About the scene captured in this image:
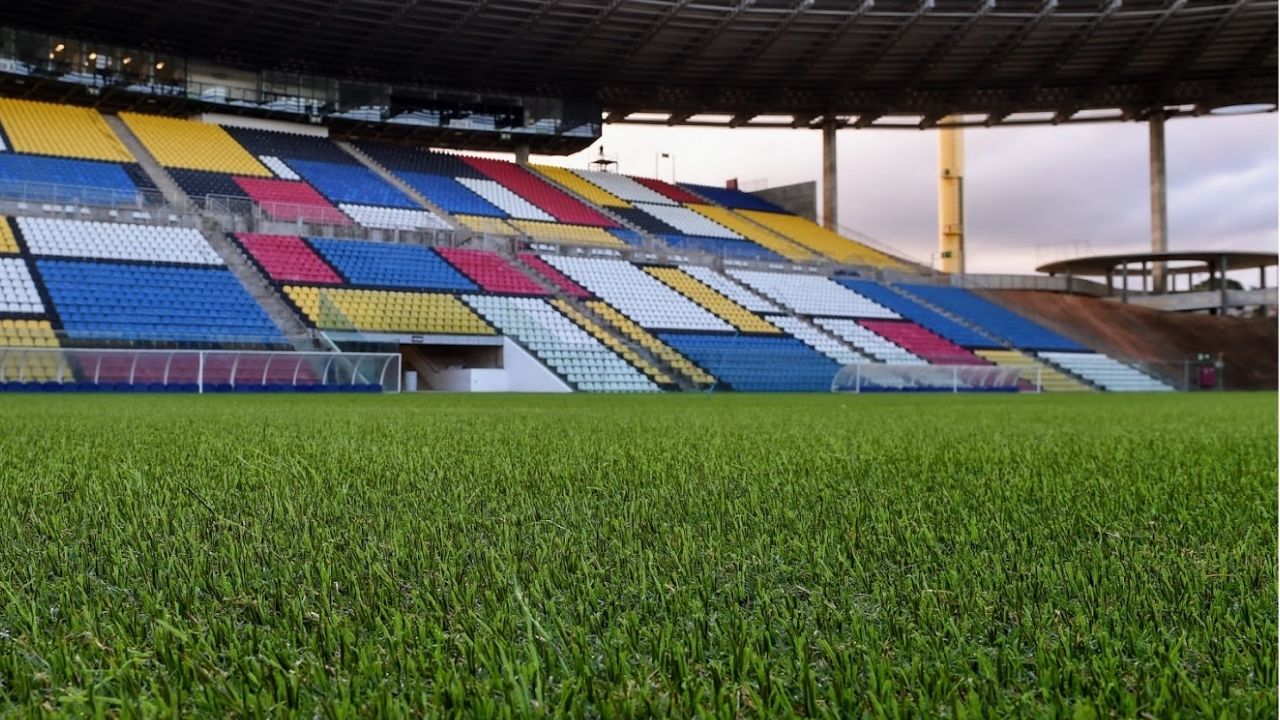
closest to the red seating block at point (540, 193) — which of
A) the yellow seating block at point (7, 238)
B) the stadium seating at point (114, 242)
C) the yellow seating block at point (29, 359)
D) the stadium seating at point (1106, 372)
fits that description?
the stadium seating at point (114, 242)

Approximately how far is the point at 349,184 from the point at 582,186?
343 inches

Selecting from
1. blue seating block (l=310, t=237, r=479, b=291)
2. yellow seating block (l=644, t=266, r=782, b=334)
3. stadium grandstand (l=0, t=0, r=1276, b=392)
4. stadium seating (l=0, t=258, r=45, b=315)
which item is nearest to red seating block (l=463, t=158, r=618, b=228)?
stadium grandstand (l=0, t=0, r=1276, b=392)

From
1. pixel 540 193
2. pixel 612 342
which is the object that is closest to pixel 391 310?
pixel 612 342

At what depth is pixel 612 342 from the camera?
71.3 feet

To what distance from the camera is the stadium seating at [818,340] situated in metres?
24.0

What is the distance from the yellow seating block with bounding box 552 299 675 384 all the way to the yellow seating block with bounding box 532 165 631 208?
10.2m

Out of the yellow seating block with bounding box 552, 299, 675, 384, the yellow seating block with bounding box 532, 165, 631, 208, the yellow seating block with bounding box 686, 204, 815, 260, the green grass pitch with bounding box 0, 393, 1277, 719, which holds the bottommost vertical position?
the green grass pitch with bounding box 0, 393, 1277, 719

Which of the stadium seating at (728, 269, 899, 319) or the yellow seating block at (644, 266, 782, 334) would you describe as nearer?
the yellow seating block at (644, 266, 782, 334)

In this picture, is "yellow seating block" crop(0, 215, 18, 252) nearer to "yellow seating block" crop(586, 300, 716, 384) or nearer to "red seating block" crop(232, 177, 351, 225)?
"red seating block" crop(232, 177, 351, 225)

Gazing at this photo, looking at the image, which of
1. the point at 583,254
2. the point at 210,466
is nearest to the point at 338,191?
the point at 583,254

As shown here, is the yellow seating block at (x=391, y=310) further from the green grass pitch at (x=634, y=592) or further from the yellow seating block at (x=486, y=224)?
the green grass pitch at (x=634, y=592)

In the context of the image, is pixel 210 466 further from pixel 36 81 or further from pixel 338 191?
pixel 36 81

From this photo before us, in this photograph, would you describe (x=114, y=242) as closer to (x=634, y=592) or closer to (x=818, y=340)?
(x=818, y=340)

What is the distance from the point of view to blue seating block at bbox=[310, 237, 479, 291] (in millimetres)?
22250
